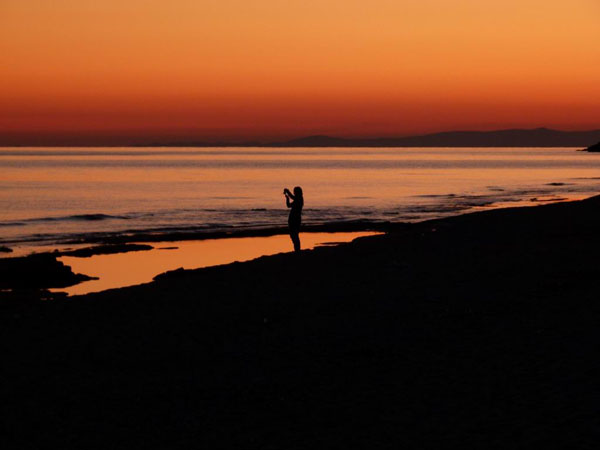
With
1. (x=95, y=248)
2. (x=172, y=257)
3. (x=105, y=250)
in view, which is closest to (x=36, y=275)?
(x=172, y=257)

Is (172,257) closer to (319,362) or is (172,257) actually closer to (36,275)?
(36,275)

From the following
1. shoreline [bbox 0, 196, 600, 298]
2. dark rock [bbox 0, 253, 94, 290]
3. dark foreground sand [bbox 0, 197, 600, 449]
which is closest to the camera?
dark foreground sand [bbox 0, 197, 600, 449]

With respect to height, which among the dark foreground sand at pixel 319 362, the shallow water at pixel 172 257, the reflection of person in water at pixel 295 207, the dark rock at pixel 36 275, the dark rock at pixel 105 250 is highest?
the reflection of person in water at pixel 295 207

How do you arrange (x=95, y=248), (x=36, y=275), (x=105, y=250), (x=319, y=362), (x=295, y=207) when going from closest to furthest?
(x=319, y=362)
(x=295, y=207)
(x=36, y=275)
(x=105, y=250)
(x=95, y=248)

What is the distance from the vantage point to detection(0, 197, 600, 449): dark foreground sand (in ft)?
26.8

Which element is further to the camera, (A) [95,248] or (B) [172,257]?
(A) [95,248]

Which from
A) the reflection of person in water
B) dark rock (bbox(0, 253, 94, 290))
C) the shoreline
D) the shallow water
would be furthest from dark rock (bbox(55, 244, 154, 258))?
the reflection of person in water

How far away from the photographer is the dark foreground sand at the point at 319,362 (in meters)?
8.18

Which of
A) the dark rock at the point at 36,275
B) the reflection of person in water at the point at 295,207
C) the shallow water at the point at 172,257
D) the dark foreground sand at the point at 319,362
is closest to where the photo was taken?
the dark foreground sand at the point at 319,362

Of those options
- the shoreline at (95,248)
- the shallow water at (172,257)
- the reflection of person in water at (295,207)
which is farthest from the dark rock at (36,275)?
the reflection of person in water at (295,207)

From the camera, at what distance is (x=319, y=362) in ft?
35.0

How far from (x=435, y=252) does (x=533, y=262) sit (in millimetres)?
4023

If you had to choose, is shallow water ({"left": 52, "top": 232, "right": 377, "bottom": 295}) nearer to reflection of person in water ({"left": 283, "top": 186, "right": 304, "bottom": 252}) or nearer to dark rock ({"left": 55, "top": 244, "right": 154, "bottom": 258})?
dark rock ({"left": 55, "top": 244, "right": 154, "bottom": 258})

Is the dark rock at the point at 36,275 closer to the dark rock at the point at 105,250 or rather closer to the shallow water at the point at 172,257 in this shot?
the shallow water at the point at 172,257
